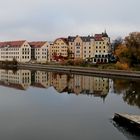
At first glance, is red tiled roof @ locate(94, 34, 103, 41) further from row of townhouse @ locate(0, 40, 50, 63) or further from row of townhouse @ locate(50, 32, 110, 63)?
row of townhouse @ locate(0, 40, 50, 63)

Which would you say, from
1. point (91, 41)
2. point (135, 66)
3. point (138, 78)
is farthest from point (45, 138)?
point (91, 41)

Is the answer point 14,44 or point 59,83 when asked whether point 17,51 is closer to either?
point 14,44

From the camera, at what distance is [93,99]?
90.5ft

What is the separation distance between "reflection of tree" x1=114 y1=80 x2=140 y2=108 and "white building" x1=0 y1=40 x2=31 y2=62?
45.4 m

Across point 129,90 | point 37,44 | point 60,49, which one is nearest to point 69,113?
point 129,90

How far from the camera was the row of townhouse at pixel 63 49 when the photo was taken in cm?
7412

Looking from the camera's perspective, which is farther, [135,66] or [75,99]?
[135,66]

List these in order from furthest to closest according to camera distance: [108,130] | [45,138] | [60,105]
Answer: [60,105], [108,130], [45,138]

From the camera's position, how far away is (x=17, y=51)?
82.2 metres

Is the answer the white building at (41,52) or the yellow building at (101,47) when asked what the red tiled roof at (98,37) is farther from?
the white building at (41,52)

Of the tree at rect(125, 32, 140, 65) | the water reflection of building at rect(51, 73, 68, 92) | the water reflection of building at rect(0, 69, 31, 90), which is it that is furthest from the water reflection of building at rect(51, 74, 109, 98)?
the tree at rect(125, 32, 140, 65)

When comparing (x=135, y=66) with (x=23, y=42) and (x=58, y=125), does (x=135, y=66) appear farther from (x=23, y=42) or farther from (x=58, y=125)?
(x=23, y=42)

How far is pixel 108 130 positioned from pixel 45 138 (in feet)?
11.0

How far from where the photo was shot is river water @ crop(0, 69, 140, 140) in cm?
1638
